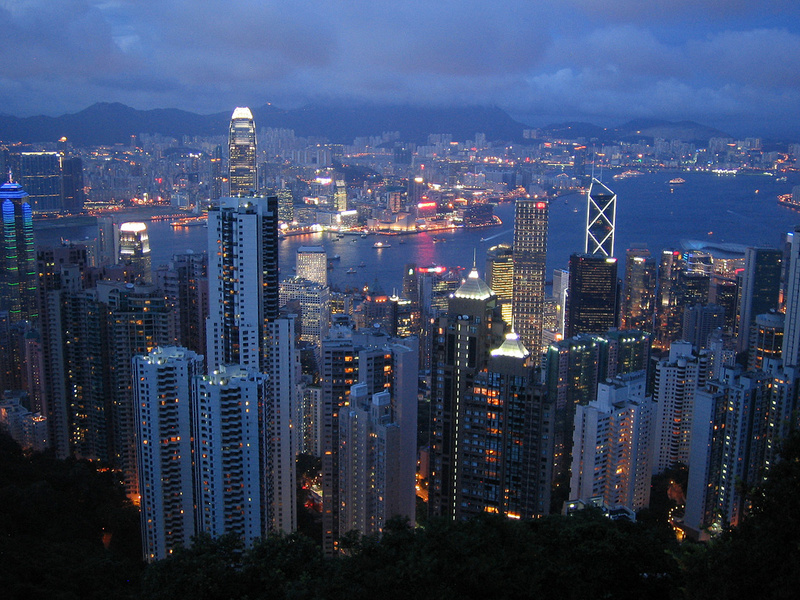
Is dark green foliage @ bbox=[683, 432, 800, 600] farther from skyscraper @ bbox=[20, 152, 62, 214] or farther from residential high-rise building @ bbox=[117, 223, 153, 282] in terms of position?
skyscraper @ bbox=[20, 152, 62, 214]

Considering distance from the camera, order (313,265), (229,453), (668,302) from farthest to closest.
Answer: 1. (313,265)
2. (668,302)
3. (229,453)

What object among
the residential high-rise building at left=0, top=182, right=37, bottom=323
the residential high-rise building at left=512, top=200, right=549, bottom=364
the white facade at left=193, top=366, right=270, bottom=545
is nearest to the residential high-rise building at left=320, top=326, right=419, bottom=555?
the white facade at left=193, top=366, right=270, bottom=545

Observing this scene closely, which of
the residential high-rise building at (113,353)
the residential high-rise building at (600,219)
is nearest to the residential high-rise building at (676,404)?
the residential high-rise building at (113,353)

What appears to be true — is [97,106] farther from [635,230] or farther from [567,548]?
[567,548]

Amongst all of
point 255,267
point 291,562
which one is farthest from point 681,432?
point 291,562

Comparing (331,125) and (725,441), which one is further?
(331,125)

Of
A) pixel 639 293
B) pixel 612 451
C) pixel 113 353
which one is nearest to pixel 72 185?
pixel 113 353

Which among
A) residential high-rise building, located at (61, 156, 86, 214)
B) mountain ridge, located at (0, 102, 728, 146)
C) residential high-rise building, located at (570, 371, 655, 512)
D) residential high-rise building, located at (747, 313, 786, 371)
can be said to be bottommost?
residential high-rise building, located at (570, 371, 655, 512)

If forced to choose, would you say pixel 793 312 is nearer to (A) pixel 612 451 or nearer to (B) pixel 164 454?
(A) pixel 612 451
